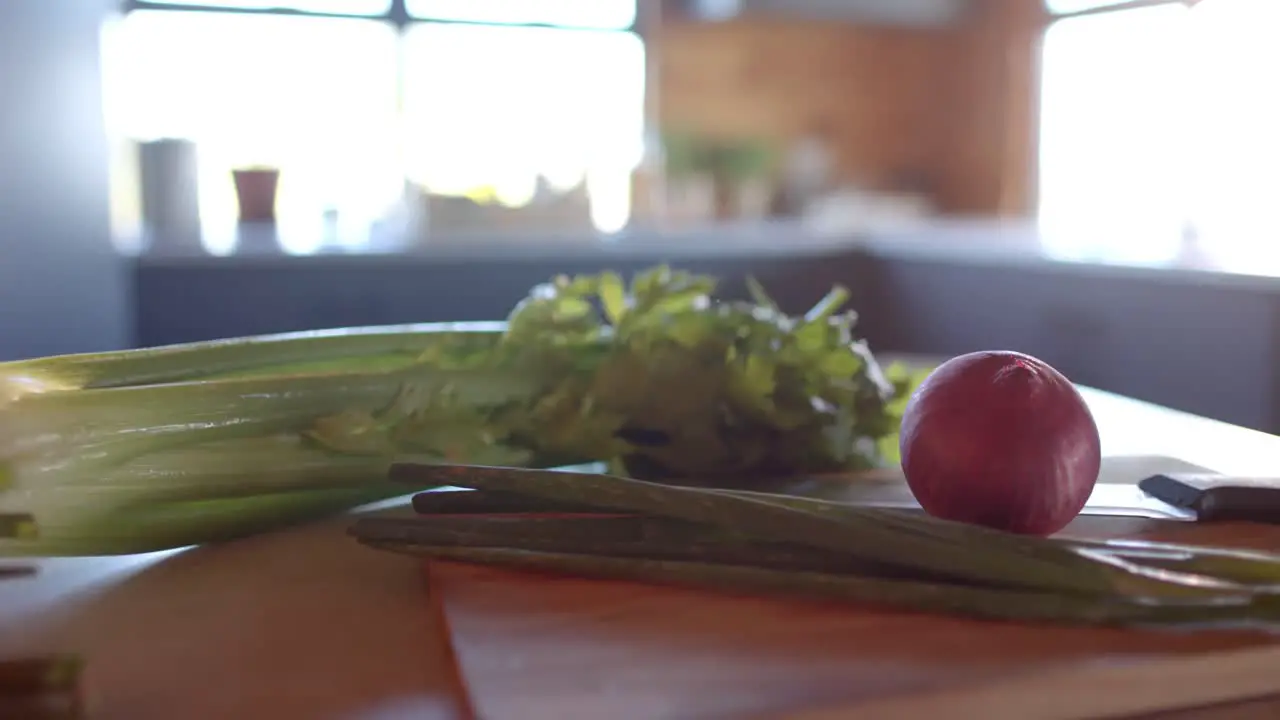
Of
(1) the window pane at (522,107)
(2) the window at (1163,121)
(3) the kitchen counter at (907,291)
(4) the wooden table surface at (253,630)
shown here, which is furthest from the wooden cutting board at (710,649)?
(1) the window pane at (522,107)

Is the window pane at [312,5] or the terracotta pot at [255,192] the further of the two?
the window pane at [312,5]

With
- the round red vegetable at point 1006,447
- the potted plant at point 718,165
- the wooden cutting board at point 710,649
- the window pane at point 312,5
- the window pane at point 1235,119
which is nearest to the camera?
the wooden cutting board at point 710,649

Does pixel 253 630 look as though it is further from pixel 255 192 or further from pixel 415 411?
pixel 255 192

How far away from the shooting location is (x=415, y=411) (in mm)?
732

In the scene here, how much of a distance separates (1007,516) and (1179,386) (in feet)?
4.63

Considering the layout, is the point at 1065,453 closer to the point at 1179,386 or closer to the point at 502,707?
the point at 502,707

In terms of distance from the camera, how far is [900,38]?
175 inches

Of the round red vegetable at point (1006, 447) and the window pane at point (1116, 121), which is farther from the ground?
the window pane at point (1116, 121)

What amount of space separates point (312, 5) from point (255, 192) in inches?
48.9

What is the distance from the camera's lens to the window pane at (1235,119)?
3279mm

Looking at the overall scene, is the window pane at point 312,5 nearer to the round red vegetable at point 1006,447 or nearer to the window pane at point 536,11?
the window pane at point 536,11

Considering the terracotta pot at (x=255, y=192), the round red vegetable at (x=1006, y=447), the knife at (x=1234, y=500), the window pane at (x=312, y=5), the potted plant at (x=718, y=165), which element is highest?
the window pane at (x=312, y=5)

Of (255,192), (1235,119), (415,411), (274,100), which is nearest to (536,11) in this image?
(274,100)

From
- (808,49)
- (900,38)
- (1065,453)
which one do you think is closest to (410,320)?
(1065,453)
